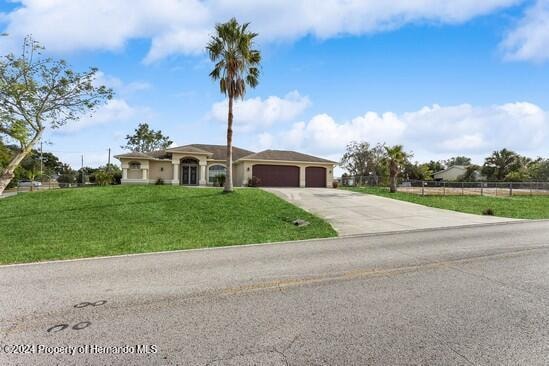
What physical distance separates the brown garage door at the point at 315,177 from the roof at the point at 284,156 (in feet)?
3.22

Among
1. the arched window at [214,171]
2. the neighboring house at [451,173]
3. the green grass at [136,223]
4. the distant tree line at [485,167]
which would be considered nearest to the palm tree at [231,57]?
the green grass at [136,223]

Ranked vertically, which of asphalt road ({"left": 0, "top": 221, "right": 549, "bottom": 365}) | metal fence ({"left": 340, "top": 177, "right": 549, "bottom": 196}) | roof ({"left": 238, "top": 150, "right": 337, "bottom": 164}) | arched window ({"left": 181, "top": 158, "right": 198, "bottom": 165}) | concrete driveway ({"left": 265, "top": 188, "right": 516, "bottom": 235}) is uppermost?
roof ({"left": 238, "top": 150, "right": 337, "bottom": 164})

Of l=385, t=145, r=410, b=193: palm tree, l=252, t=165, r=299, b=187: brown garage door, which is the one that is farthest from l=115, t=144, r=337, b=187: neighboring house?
l=385, t=145, r=410, b=193: palm tree

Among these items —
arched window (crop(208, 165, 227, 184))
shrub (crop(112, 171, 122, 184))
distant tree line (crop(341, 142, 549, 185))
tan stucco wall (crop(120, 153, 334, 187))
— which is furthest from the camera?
distant tree line (crop(341, 142, 549, 185))

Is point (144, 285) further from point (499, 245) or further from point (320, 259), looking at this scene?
point (499, 245)

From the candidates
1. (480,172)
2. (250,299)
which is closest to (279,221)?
(250,299)

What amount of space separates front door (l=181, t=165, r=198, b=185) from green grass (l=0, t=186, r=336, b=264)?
1064cm

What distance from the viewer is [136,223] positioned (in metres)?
12.4

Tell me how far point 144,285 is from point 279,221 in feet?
28.3

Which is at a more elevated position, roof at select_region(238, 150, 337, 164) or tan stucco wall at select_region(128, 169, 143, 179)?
roof at select_region(238, 150, 337, 164)

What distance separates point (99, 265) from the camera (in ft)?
22.5

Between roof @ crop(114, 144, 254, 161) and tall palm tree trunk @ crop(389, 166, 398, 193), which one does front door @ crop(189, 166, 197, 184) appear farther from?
tall palm tree trunk @ crop(389, 166, 398, 193)

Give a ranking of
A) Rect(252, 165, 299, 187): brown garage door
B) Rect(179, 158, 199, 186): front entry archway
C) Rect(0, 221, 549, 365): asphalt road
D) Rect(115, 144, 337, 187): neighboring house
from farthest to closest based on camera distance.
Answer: Rect(179, 158, 199, 186): front entry archway, Rect(252, 165, 299, 187): brown garage door, Rect(115, 144, 337, 187): neighboring house, Rect(0, 221, 549, 365): asphalt road

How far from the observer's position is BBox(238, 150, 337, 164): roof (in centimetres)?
3009
